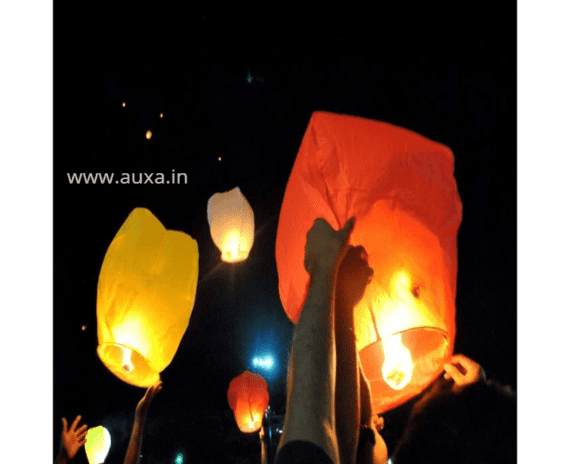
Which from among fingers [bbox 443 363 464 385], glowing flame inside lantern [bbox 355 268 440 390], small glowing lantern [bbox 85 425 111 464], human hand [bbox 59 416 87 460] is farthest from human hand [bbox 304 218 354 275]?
small glowing lantern [bbox 85 425 111 464]

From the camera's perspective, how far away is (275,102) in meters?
3.35

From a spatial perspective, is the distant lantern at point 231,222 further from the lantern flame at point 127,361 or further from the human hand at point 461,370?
the human hand at point 461,370

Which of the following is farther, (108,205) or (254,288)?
(254,288)

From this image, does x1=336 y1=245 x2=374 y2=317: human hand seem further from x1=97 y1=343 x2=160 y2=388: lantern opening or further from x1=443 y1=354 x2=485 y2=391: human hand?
x1=97 y1=343 x2=160 y2=388: lantern opening

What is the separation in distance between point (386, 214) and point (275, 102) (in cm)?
227

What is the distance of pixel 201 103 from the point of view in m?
3.51

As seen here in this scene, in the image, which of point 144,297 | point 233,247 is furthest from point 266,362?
point 144,297

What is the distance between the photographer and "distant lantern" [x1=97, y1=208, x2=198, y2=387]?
5.87ft

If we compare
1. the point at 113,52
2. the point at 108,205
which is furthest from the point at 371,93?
the point at 108,205

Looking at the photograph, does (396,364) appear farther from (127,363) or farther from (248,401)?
(248,401)

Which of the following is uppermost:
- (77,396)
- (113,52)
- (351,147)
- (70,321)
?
(113,52)

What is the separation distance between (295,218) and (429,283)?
16.8 inches

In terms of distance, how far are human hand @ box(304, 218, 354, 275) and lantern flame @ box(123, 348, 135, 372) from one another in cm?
125

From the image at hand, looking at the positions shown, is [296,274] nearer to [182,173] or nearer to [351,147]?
[351,147]
